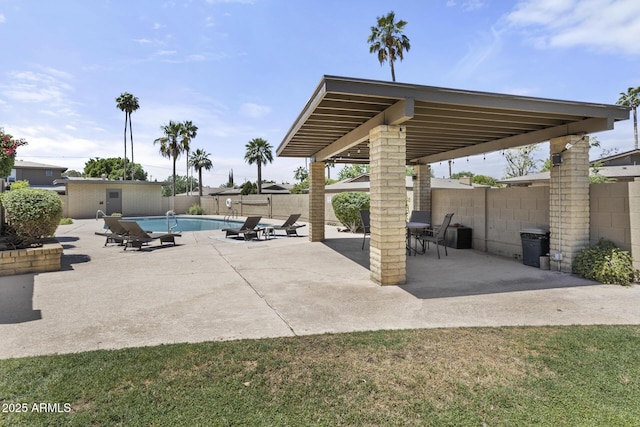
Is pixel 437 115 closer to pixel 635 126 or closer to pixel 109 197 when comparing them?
pixel 109 197

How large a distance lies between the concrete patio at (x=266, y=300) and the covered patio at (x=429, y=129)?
0.87 m

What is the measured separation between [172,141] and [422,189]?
105 ft

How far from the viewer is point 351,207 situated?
14.6m

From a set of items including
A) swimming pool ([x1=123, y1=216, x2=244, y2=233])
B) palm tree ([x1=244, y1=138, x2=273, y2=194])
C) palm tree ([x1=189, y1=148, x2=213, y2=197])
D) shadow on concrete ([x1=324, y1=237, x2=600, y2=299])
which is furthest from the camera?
palm tree ([x1=189, y1=148, x2=213, y2=197])

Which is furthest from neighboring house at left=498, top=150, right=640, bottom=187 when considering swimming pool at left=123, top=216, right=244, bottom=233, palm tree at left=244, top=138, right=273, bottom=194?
palm tree at left=244, top=138, right=273, bottom=194

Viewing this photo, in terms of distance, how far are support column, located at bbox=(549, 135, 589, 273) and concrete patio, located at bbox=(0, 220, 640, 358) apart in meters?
0.60

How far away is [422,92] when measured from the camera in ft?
17.1

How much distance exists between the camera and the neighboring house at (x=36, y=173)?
34.2 meters

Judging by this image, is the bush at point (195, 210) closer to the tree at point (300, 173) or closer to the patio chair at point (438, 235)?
the patio chair at point (438, 235)

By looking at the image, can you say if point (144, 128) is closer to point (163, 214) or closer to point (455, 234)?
point (163, 214)

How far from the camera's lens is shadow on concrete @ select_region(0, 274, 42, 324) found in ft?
13.6

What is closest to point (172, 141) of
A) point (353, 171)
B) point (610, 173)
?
point (353, 171)

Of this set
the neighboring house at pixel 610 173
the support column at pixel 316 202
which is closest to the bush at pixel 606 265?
the support column at pixel 316 202

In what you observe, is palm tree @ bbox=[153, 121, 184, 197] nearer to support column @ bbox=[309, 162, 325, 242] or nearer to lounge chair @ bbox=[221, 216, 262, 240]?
lounge chair @ bbox=[221, 216, 262, 240]
